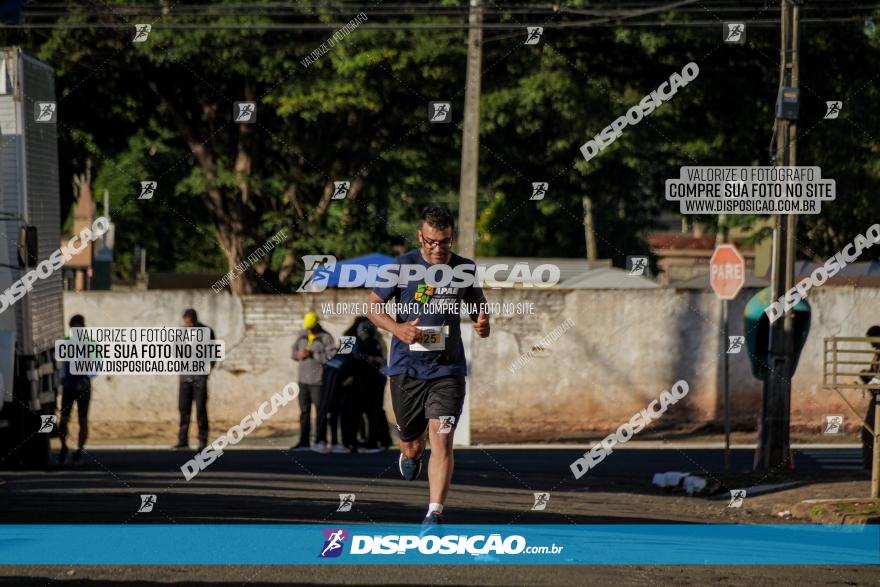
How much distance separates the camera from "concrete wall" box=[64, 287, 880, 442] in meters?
25.0

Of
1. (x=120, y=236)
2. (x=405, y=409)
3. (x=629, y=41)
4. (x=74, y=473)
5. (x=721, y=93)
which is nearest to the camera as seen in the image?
(x=405, y=409)

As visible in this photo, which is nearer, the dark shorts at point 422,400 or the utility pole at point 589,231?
the dark shorts at point 422,400

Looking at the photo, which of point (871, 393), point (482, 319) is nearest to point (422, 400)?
point (482, 319)

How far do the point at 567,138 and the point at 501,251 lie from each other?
3252 centimetres

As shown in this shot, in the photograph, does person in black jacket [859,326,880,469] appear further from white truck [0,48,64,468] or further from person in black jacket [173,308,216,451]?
person in black jacket [173,308,216,451]

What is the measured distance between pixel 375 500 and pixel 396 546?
9.76ft

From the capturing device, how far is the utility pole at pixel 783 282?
16.8 metres

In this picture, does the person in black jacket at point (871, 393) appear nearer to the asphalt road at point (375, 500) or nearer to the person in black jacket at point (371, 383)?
the asphalt road at point (375, 500)

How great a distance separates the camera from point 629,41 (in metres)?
27.2

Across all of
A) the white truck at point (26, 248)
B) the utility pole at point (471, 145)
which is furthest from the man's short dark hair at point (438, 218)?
the utility pole at point (471, 145)

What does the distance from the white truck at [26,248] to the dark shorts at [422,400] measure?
5789mm

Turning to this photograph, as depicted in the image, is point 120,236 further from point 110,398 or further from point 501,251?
point 110,398

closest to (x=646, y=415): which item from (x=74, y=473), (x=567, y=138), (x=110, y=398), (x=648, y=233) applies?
(x=567, y=138)

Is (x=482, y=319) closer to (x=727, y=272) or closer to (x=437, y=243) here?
(x=437, y=243)
